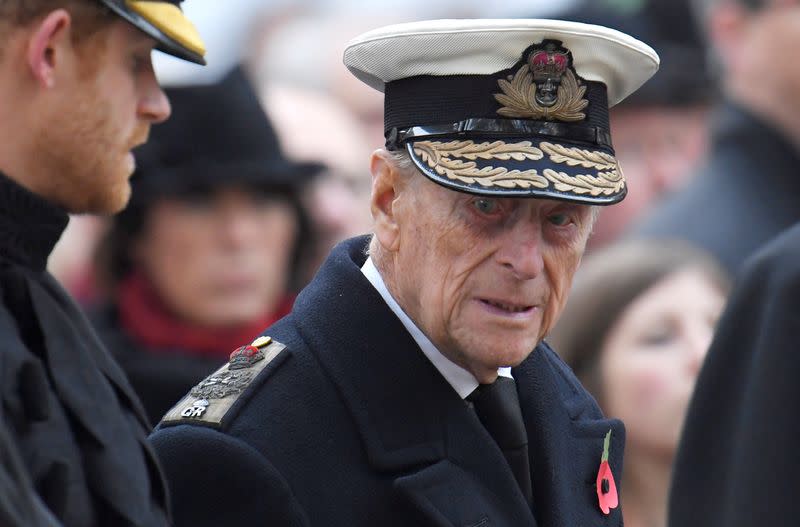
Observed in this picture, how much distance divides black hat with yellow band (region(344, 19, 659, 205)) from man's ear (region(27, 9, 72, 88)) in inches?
33.5

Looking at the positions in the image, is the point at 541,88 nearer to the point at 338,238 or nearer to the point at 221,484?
the point at 221,484

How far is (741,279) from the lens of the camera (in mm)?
4988

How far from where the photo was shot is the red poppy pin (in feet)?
13.9

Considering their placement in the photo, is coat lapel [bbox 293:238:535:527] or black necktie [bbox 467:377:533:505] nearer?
coat lapel [bbox 293:238:535:527]

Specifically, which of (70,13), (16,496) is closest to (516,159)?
(70,13)

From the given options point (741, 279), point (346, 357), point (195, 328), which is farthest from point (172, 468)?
point (195, 328)

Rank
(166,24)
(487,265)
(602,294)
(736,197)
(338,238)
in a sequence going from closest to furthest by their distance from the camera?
(166,24) → (487,265) → (602,294) → (736,197) → (338,238)

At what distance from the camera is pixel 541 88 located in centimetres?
393

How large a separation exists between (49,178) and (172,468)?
779 millimetres

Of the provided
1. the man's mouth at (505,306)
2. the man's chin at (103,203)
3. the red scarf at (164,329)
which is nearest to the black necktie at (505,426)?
the man's mouth at (505,306)

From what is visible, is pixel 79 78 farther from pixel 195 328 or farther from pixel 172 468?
pixel 195 328

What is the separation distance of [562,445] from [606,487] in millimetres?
184

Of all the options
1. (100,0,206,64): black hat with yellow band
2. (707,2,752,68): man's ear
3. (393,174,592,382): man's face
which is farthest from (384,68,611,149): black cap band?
(707,2,752,68): man's ear

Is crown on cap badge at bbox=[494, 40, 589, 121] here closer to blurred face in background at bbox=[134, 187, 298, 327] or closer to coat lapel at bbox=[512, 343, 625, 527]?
coat lapel at bbox=[512, 343, 625, 527]
